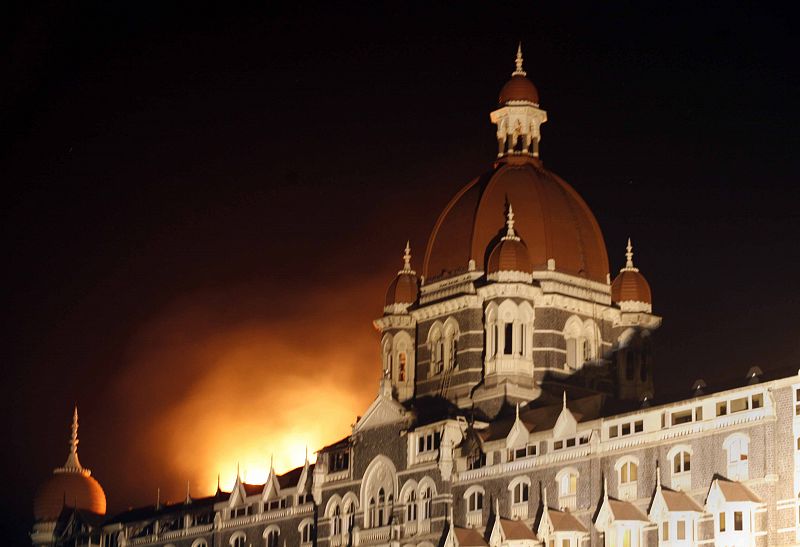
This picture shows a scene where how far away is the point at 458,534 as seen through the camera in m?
95.2

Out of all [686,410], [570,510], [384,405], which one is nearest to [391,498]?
[384,405]

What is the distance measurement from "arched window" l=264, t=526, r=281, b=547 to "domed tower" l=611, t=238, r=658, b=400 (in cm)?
→ 2050

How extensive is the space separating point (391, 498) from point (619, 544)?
18241 mm

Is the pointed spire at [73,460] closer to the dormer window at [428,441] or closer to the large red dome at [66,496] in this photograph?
the large red dome at [66,496]

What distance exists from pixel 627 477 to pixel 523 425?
8.59 meters

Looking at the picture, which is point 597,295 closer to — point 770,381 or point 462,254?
point 462,254

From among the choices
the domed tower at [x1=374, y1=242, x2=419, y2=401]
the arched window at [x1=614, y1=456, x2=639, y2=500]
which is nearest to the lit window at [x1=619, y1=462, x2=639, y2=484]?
the arched window at [x1=614, y1=456, x2=639, y2=500]

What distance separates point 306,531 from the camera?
357ft

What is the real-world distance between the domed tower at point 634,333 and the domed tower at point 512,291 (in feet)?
0.84

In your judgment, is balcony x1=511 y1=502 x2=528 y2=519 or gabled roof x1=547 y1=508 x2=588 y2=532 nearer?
gabled roof x1=547 y1=508 x2=588 y2=532

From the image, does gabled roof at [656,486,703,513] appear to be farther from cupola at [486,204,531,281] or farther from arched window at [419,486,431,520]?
cupola at [486,204,531,281]

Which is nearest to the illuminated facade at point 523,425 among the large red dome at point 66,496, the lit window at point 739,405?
the lit window at point 739,405

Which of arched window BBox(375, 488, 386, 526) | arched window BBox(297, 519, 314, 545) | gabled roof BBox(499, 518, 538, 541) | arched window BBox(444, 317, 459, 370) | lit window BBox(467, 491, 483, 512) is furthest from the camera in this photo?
arched window BBox(297, 519, 314, 545)

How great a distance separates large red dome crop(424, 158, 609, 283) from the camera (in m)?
109
